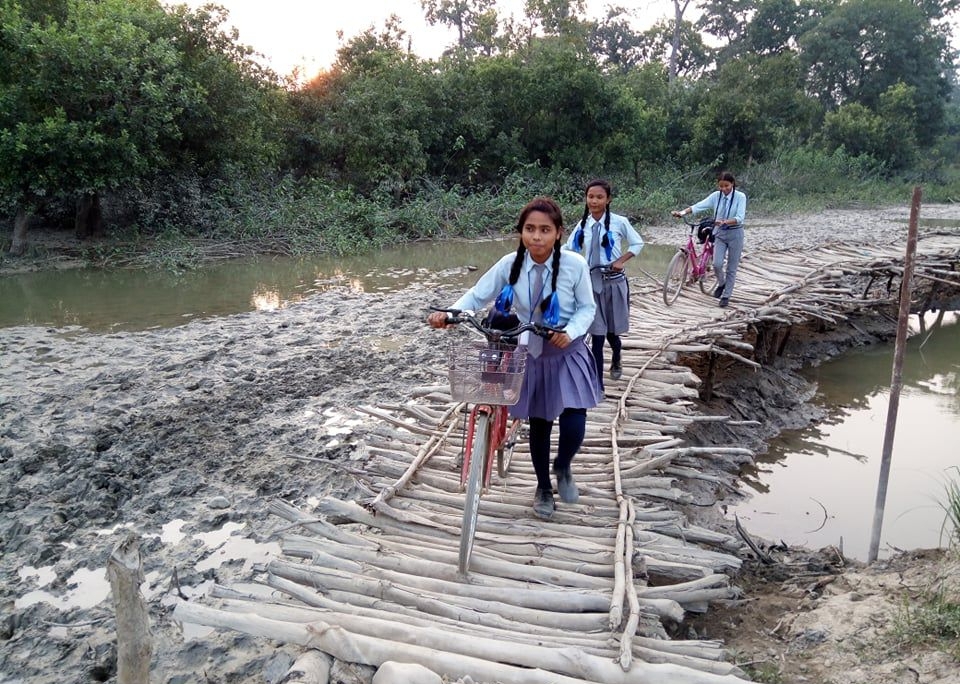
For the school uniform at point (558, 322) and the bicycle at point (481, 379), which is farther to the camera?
the school uniform at point (558, 322)

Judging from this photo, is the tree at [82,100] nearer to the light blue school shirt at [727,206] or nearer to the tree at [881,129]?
the light blue school shirt at [727,206]

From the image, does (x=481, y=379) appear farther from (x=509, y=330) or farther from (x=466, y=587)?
(x=466, y=587)

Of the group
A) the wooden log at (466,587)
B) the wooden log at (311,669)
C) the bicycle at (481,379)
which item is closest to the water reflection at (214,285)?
the wooden log at (466,587)

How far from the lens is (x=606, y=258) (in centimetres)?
486

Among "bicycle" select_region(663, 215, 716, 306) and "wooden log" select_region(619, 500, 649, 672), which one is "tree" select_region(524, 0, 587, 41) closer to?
"bicycle" select_region(663, 215, 716, 306)

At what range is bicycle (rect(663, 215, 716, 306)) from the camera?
7.86 meters

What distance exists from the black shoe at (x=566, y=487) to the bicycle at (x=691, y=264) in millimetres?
4779

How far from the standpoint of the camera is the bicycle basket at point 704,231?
7847 millimetres

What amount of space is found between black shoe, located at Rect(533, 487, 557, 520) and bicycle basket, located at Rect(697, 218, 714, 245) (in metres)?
5.33

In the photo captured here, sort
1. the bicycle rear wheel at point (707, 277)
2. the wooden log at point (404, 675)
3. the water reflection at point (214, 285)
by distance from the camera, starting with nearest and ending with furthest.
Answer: the wooden log at point (404, 675) → the bicycle rear wheel at point (707, 277) → the water reflection at point (214, 285)

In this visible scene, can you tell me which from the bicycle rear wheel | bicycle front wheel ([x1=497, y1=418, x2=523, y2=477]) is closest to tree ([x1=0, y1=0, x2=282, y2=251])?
the bicycle rear wheel

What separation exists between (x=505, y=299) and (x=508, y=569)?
1148mm

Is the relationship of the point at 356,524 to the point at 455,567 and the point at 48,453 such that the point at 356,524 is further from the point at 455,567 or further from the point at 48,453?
the point at 48,453

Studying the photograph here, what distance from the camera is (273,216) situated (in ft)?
49.4
